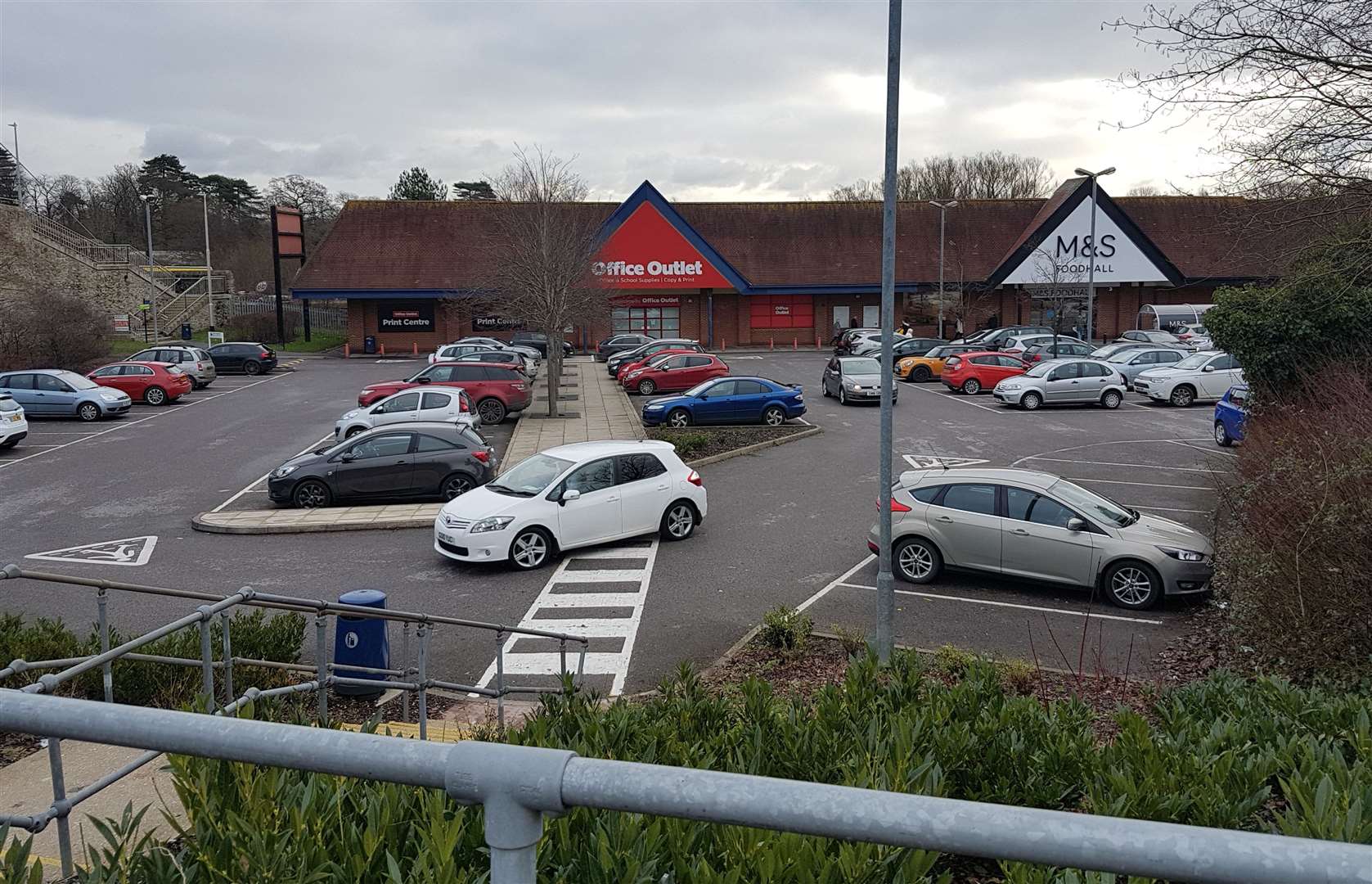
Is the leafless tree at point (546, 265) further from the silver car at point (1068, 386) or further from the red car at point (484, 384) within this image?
the silver car at point (1068, 386)

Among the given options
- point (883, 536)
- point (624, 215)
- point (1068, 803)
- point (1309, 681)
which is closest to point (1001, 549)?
point (883, 536)

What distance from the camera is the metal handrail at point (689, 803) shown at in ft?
5.03

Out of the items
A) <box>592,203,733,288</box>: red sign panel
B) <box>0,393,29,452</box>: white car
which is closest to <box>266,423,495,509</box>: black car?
<box>0,393,29,452</box>: white car

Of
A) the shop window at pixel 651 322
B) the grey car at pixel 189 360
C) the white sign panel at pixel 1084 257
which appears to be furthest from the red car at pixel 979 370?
the grey car at pixel 189 360

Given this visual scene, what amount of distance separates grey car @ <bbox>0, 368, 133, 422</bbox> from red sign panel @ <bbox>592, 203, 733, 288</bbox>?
86.8ft

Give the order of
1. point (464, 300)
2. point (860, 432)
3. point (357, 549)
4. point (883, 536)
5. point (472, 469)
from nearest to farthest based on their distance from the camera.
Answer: point (883, 536)
point (357, 549)
point (472, 469)
point (860, 432)
point (464, 300)

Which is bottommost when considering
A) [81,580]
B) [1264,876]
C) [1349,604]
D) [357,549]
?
[357,549]

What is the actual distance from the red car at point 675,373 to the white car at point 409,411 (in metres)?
11.5

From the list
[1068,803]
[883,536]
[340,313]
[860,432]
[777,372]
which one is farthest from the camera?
[340,313]

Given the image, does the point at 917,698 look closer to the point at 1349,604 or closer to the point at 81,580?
the point at 1349,604

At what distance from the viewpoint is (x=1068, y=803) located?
16.5ft

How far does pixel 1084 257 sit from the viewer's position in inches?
2130

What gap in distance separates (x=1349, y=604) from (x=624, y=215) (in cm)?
4606

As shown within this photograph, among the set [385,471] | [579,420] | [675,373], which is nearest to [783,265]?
[675,373]
